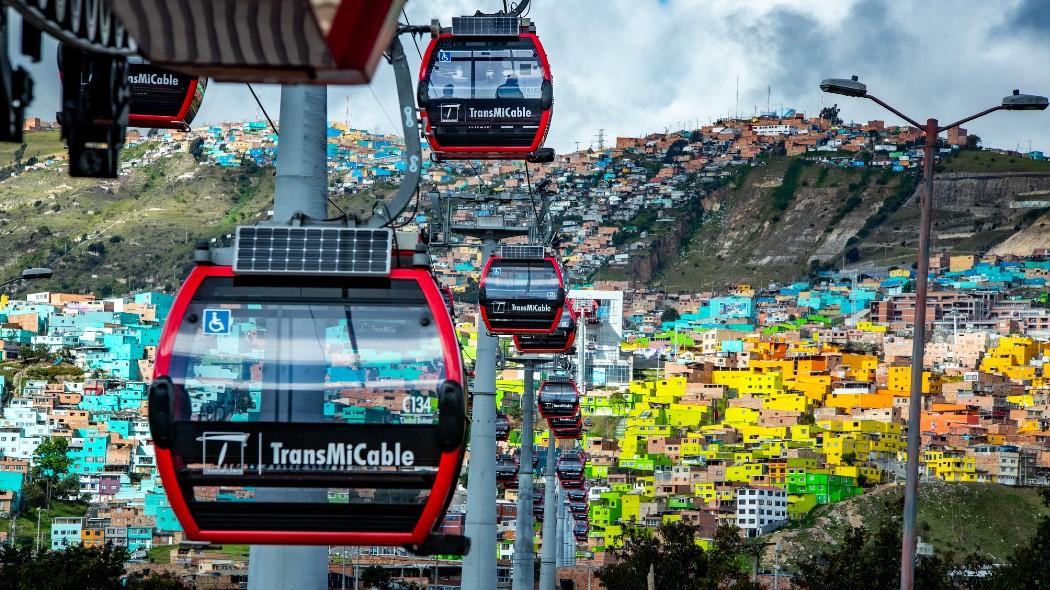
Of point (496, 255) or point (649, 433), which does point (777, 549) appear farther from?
point (496, 255)

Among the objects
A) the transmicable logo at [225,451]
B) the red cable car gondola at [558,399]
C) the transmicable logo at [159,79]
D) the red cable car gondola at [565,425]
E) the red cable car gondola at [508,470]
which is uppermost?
the transmicable logo at [159,79]

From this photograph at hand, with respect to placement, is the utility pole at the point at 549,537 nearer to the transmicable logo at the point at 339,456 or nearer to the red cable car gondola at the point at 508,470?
the red cable car gondola at the point at 508,470

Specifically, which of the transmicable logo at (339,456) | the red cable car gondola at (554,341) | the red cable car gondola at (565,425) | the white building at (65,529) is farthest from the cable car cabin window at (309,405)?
the white building at (65,529)

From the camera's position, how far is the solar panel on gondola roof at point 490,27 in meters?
20.7

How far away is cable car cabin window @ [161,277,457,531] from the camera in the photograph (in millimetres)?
9562

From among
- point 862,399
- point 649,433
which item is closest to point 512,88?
point 649,433

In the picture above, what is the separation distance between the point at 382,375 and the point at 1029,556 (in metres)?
26.7

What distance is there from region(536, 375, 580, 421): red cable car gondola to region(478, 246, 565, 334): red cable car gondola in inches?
578

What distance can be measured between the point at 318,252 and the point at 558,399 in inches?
1288

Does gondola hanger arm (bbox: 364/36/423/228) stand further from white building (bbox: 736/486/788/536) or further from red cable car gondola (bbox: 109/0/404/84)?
white building (bbox: 736/486/788/536)

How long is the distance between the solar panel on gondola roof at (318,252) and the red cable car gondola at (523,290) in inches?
634

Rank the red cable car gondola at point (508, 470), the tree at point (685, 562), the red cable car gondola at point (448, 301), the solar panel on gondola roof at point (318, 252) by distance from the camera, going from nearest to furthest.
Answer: the solar panel on gondola roof at point (318, 252)
the red cable car gondola at point (448, 301)
the red cable car gondola at point (508, 470)
the tree at point (685, 562)

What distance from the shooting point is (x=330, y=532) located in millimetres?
9664

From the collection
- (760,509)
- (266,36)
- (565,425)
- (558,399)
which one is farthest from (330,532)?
(760,509)
